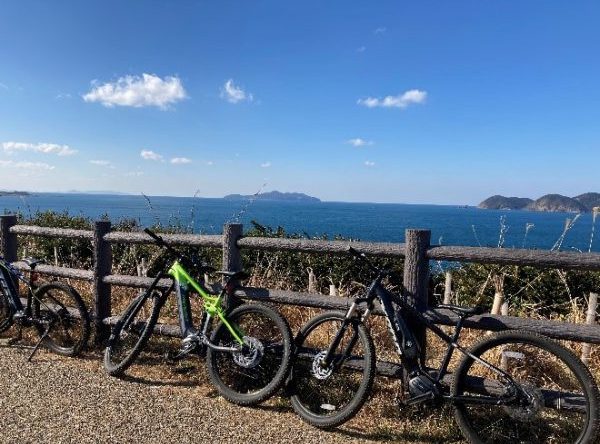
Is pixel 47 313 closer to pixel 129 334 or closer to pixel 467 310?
pixel 129 334

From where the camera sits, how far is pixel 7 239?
6.62 meters

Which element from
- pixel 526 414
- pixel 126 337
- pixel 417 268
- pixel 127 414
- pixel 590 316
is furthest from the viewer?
pixel 126 337

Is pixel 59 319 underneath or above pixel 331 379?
above

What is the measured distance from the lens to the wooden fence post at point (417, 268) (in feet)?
13.5

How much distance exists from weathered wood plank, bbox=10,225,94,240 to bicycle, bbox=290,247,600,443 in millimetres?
3203

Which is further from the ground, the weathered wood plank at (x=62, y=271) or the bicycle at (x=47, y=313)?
the weathered wood plank at (x=62, y=271)

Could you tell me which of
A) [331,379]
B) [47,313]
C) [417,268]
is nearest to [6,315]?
[47,313]

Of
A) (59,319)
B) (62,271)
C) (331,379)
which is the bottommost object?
(331,379)

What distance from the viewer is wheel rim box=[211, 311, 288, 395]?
14.5 feet

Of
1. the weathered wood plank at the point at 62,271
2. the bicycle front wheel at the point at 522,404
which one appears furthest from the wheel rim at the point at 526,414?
the weathered wood plank at the point at 62,271

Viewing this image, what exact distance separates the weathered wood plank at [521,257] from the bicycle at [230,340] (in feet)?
5.14

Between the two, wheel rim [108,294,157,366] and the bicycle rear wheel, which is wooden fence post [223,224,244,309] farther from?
the bicycle rear wheel

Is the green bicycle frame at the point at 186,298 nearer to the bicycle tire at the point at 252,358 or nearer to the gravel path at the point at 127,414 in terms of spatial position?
the bicycle tire at the point at 252,358

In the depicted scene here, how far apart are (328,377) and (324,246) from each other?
3.90 feet
